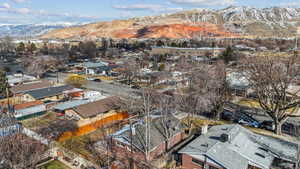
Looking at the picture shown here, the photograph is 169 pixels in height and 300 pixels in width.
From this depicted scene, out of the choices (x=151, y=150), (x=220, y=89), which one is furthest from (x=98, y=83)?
(x=151, y=150)

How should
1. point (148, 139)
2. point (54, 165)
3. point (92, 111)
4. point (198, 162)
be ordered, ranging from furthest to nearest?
point (92, 111) → point (148, 139) → point (54, 165) → point (198, 162)

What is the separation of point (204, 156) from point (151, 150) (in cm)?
435

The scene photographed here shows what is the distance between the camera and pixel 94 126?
81.5ft

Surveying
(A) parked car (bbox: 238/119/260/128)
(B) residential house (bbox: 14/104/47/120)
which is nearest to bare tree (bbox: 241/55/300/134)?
(A) parked car (bbox: 238/119/260/128)

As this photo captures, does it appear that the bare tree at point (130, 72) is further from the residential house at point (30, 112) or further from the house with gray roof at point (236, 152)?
the house with gray roof at point (236, 152)

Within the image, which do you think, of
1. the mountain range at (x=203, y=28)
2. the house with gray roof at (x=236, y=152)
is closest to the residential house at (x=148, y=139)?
the house with gray roof at (x=236, y=152)

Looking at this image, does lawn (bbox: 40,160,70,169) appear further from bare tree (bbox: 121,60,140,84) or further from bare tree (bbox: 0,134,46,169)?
bare tree (bbox: 121,60,140,84)

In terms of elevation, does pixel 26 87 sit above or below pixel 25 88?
above

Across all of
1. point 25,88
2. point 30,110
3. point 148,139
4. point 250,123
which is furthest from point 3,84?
point 250,123

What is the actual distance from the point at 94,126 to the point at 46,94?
14.6 m

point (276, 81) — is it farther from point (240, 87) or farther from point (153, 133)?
point (240, 87)

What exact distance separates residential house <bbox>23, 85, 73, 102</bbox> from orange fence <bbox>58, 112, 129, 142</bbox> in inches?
534

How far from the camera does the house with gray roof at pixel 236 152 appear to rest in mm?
15350

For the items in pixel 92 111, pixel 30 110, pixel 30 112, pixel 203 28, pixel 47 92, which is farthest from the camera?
pixel 203 28
